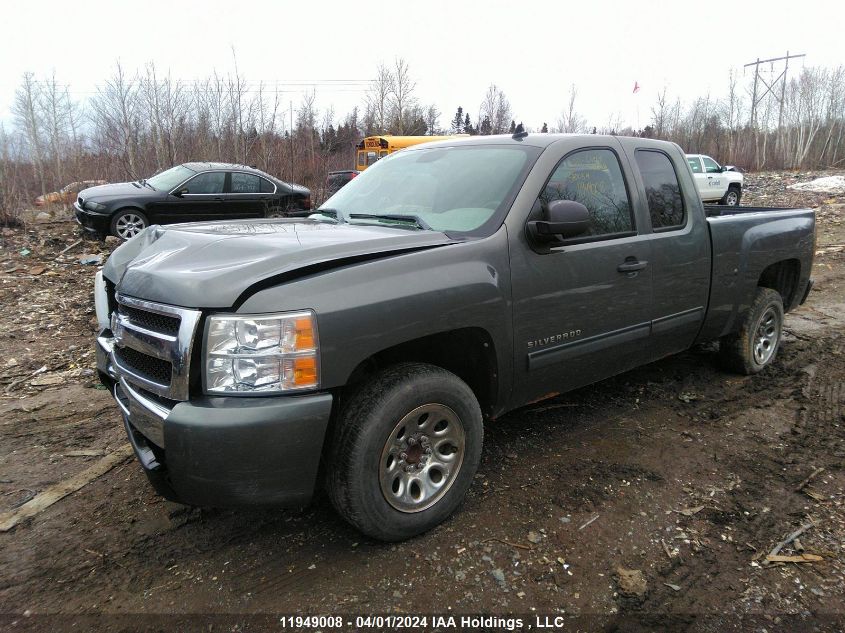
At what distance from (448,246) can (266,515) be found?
5.53 feet

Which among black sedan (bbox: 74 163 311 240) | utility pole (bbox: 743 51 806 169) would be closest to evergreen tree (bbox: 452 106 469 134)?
utility pole (bbox: 743 51 806 169)

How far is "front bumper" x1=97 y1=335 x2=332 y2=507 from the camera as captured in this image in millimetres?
2156

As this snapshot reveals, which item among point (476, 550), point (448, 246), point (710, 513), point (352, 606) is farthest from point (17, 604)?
point (710, 513)

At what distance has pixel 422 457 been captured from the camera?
271cm

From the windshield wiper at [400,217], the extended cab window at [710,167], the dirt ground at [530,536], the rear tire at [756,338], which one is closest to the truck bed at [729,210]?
the rear tire at [756,338]

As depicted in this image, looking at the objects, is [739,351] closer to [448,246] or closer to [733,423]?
[733,423]

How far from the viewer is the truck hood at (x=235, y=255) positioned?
7.34 feet

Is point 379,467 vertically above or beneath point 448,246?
beneath

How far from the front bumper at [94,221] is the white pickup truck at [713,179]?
57.0ft

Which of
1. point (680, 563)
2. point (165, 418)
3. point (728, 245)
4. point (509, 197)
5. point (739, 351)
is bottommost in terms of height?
point (680, 563)

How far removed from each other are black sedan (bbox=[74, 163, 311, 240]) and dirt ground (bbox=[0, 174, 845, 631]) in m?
7.22

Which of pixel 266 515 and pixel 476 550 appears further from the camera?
pixel 266 515

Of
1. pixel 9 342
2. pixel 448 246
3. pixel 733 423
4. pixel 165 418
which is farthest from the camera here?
pixel 9 342

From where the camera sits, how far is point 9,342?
6113 millimetres
